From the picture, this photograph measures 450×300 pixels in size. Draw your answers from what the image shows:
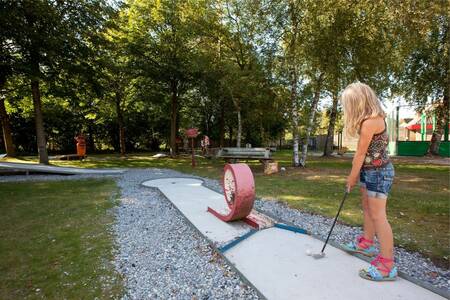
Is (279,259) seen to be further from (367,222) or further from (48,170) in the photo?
(48,170)

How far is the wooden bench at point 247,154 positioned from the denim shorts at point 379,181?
825cm

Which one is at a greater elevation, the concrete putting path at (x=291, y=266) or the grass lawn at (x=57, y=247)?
the concrete putting path at (x=291, y=266)

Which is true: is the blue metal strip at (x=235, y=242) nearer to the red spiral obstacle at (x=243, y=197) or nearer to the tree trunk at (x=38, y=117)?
the red spiral obstacle at (x=243, y=197)

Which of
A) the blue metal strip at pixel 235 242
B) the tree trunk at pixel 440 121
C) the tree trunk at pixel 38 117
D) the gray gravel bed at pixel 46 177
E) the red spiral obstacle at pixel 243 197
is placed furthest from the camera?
the tree trunk at pixel 440 121

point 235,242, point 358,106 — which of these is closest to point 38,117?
point 235,242

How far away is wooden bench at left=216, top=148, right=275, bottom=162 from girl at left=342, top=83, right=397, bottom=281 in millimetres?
8252

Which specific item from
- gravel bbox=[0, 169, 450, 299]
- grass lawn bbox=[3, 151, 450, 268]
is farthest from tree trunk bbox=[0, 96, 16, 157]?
gravel bbox=[0, 169, 450, 299]

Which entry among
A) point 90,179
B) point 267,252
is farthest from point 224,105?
point 267,252

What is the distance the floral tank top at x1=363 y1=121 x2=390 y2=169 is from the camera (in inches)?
108

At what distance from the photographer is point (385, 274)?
2.70 m

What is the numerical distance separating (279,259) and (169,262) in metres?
1.26

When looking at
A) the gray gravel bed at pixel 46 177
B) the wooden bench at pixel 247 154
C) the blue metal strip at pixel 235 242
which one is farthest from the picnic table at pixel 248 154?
the blue metal strip at pixel 235 242

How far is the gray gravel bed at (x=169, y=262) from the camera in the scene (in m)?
2.70

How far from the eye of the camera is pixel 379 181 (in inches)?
108
